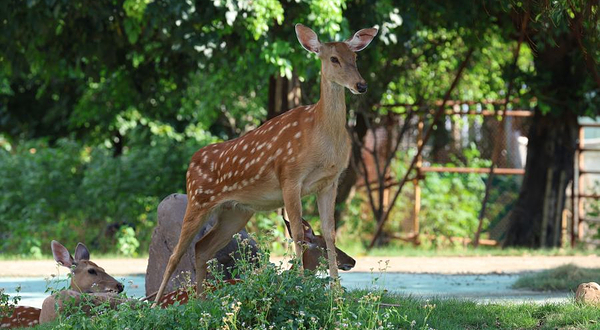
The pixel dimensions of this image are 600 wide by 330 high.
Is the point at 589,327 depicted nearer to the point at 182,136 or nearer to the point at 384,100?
the point at 384,100

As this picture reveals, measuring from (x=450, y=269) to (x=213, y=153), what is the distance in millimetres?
5320

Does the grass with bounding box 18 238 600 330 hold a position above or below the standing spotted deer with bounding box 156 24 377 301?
below

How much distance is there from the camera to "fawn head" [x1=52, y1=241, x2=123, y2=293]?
7.73 m

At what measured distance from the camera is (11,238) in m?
15.6

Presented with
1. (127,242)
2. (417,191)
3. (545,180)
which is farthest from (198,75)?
(545,180)

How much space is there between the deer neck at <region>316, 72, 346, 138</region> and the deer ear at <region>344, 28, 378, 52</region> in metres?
0.34

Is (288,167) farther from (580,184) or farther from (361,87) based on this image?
(580,184)

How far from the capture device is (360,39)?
720 cm

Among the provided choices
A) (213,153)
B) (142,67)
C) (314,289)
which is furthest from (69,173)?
(314,289)

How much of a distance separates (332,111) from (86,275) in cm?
241

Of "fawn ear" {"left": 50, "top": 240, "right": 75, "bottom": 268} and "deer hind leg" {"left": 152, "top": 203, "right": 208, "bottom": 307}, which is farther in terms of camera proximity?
"fawn ear" {"left": 50, "top": 240, "right": 75, "bottom": 268}

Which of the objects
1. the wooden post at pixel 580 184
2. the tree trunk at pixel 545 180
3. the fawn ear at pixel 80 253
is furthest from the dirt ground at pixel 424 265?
the fawn ear at pixel 80 253

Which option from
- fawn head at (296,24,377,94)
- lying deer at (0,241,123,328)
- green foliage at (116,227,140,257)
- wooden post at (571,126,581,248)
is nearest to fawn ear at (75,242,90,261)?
lying deer at (0,241,123,328)

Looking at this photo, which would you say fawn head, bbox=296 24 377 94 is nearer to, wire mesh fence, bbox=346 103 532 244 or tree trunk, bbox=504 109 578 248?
wire mesh fence, bbox=346 103 532 244
